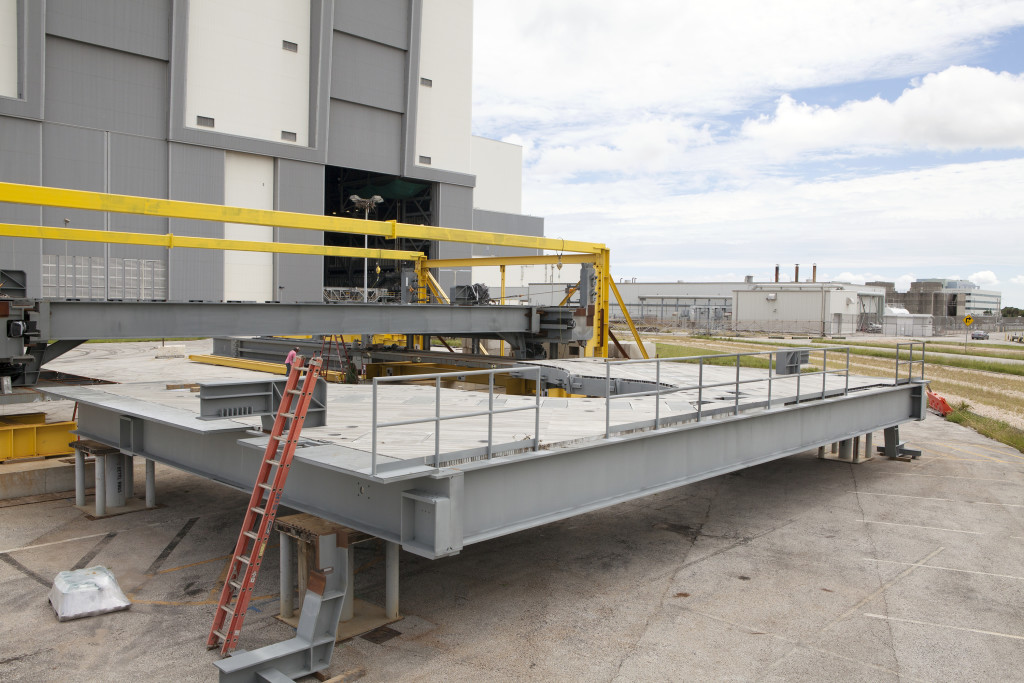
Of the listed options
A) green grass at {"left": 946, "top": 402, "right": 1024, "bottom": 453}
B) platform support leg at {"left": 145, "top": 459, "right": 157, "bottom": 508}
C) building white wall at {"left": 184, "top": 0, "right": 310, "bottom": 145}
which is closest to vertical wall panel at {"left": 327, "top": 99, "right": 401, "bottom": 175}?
building white wall at {"left": 184, "top": 0, "right": 310, "bottom": 145}

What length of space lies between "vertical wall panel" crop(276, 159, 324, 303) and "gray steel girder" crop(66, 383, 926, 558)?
28.3 m

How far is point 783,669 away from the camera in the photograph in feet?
20.6

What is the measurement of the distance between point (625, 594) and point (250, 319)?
823cm

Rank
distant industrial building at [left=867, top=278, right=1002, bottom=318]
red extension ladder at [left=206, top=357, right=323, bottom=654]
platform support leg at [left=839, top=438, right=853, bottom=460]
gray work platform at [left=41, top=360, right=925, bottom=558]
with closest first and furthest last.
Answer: red extension ladder at [left=206, top=357, right=323, bottom=654] < gray work platform at [left=41, top=360, right=925, bottom=558] < platform support leg at [left=839, top=438, right=853, bottom=460] < distant industrial building at [left=867, top=278, right=1002, bottom=318]

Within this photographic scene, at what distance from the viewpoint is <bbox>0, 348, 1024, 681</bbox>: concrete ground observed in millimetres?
6367

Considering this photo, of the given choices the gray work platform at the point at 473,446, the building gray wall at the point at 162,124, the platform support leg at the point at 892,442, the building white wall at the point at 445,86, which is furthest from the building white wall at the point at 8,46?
the platform support leg at the point at 892,442

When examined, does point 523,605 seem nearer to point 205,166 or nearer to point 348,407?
point 348,407

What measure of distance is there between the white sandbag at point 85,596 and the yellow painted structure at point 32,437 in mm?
5615

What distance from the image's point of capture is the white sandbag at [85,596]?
281 inches

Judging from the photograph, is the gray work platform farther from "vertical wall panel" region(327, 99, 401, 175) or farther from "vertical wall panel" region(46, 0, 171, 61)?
"vertical wall panel" region(327, 99, 401, 175)

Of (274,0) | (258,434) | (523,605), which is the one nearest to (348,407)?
(258,434)

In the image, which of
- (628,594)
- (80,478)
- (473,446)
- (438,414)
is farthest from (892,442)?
(80,478)

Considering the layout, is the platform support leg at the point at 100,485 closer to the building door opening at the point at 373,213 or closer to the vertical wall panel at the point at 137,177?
the vertical wall panel at the point at 137,177

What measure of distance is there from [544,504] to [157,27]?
34.3m
